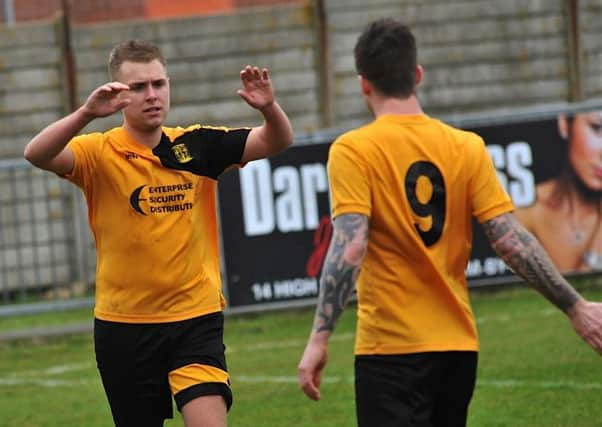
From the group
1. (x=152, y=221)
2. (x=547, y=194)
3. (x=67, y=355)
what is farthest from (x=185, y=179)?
(x=547, y=194)

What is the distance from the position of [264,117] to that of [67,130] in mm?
874

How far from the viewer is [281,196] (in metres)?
14.2

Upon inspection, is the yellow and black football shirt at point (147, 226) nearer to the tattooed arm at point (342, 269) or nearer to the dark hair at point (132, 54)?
the dark hair at point (132, 54)

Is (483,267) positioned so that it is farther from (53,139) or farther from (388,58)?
(388,58)

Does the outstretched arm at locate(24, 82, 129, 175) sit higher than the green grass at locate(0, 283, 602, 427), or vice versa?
the outstretched arm at locate(24, 82, 129, 175)

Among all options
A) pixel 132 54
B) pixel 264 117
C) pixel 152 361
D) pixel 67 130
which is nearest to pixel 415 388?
pixel 152 361

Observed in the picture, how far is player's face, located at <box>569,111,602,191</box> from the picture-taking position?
569 inches

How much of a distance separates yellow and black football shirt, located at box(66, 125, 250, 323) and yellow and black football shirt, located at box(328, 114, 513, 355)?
1.31 metres

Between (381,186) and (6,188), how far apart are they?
1100 centimetres

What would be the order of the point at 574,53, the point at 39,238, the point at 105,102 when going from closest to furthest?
1. the point at 105,102
2. the point at 39,238
3. the point at 574,53

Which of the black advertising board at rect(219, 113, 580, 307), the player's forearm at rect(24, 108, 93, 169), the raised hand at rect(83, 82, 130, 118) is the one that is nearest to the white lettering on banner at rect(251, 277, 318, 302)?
the black advertising board at rect(219, 113, 580, 307)

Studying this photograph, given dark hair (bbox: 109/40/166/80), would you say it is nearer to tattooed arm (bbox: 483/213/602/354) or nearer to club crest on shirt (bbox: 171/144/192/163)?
club crest on shirt (bbox: 171/144/192/163)

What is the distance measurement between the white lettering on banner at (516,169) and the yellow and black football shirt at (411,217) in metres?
8.95

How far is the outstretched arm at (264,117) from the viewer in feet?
20.6
